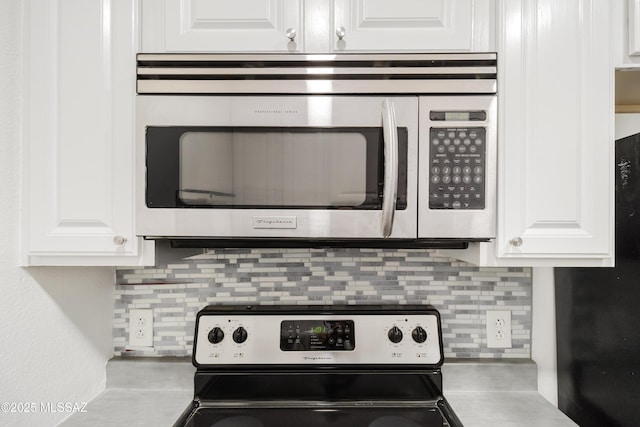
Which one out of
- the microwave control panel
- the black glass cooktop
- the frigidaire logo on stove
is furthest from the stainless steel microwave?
the black glass cooktop

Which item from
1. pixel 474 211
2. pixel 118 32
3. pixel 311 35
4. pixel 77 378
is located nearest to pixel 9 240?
pixel 77 378

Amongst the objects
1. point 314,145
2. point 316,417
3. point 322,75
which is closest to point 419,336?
point 316,417

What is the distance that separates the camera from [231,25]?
0.94 m

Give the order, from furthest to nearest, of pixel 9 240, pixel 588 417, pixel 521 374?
pixel 521 374 < pixel 588 417 < pixel 9 240

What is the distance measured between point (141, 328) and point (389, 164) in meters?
0.96

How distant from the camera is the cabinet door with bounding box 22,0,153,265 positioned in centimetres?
93

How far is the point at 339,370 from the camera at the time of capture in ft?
3.76

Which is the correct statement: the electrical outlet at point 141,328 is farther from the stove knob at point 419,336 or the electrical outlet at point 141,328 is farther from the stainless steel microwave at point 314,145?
the stove knob at point 419,336

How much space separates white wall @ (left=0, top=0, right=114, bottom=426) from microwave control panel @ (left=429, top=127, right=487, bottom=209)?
0.97 meters

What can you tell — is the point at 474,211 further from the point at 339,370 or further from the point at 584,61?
the point at 339,370

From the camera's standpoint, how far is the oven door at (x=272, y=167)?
910 millimetres

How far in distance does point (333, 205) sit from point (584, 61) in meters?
0.68

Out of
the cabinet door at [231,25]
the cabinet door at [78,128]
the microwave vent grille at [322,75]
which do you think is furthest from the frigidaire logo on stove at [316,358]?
the cabinet door at [231,25]

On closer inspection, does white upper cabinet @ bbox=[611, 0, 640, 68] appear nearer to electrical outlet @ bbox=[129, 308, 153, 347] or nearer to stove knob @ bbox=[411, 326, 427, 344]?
stove knob @ bbox=[411, 326, 427, 344]
